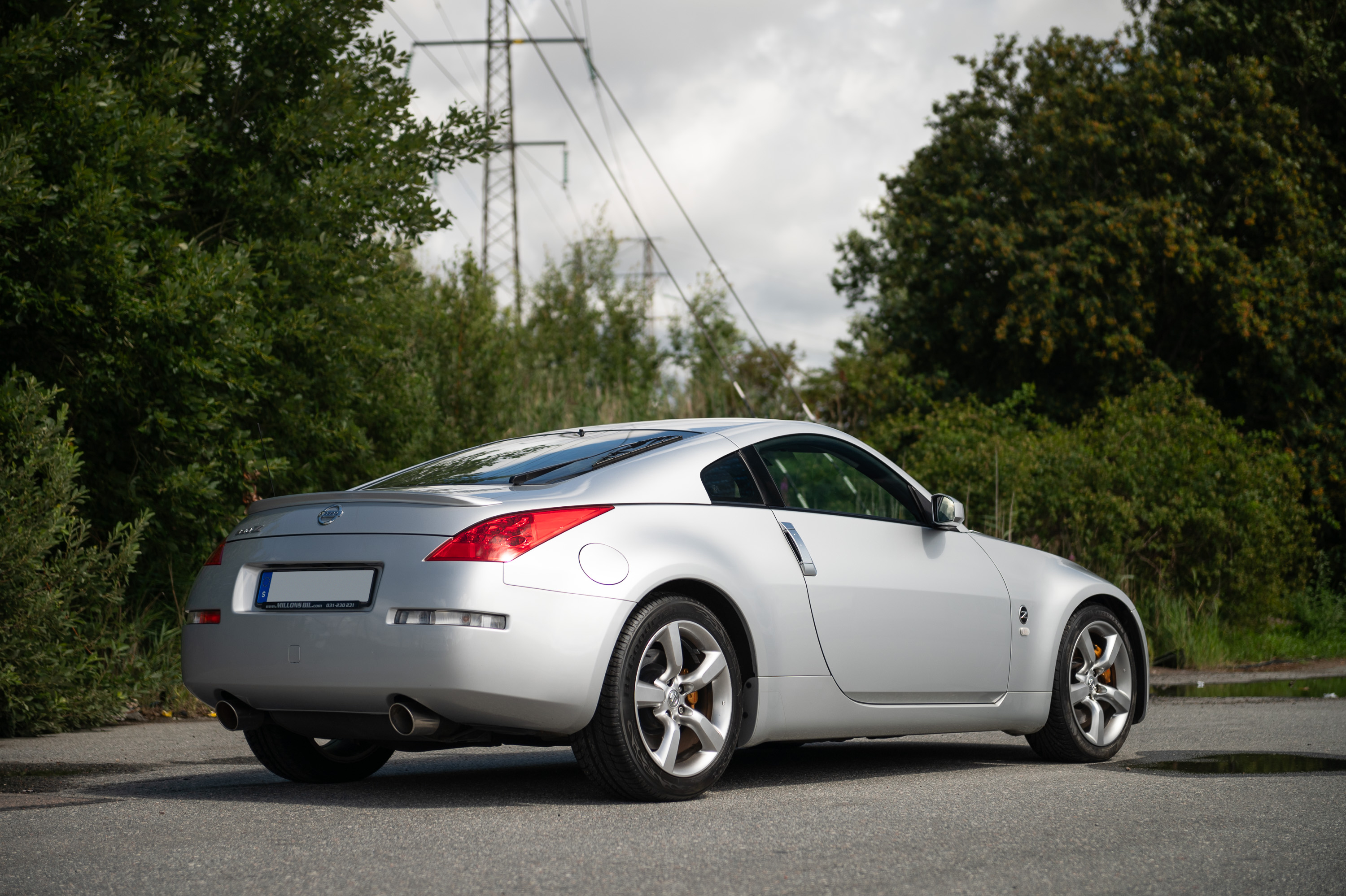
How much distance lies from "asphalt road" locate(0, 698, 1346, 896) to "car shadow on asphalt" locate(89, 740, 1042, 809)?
0.08 ft

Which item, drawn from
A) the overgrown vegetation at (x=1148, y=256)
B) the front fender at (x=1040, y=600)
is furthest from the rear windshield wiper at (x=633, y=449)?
the overgrown vegetation at (x=1148, y=256)

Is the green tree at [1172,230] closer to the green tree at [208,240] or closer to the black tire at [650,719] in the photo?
the green tree at [208,240]

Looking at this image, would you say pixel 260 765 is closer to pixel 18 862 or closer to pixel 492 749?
pixel 492 749

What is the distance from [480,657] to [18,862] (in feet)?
4.77

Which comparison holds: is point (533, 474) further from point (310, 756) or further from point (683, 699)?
point (310, 756)

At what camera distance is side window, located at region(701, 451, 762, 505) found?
5270 millimetres

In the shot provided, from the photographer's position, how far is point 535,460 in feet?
18.0

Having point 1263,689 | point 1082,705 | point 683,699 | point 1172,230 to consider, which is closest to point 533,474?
point 683,699

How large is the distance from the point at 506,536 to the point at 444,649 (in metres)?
0.44

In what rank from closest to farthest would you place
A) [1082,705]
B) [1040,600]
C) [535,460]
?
[535,460] < [1040,600] < [1082,705]

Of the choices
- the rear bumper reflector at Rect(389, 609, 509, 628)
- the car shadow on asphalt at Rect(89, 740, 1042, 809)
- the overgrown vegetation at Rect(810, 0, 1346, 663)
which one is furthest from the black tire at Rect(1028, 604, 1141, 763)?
the overgrown vegetation at Rect(810, 0, 1346, 663)

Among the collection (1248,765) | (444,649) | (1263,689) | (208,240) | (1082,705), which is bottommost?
(1263,689)

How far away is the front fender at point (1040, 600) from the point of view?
621 cm

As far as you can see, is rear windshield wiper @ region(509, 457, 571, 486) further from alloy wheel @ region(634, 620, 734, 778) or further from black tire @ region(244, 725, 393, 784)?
black tire @ region(244, 725, 393, 784)
